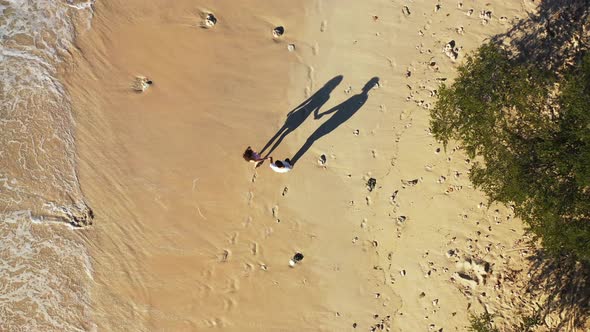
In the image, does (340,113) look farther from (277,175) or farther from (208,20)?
(208,20)

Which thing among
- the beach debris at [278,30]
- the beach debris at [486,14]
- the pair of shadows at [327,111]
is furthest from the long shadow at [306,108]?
the beach debris at [486,14]

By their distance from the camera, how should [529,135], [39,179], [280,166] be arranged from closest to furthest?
[529,135], [280,166], [39,179]

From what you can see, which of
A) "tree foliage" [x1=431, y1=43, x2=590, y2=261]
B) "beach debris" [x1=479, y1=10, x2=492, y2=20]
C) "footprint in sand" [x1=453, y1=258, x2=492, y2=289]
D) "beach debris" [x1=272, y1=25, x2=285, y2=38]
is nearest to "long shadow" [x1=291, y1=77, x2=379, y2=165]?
"tree foliage" [x1=431, y1=43, x2=590, y2=261]

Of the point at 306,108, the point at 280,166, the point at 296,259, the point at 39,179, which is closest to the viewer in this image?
the point at 280,166

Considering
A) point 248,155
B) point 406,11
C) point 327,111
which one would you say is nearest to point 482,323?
point 327,111

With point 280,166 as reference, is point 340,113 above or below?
above

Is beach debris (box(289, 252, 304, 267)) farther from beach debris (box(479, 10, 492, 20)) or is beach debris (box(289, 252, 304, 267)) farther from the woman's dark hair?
beach debris (box(479, 10, 492, 20))
